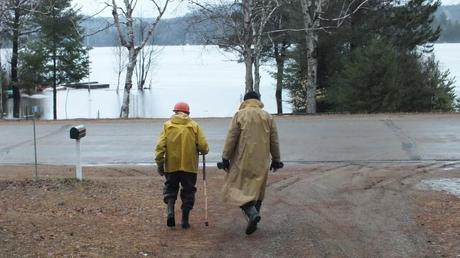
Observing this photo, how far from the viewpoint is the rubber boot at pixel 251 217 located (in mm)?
6801

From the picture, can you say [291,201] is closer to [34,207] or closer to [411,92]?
[34,207]

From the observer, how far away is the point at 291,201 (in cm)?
862

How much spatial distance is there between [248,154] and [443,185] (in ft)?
13.2

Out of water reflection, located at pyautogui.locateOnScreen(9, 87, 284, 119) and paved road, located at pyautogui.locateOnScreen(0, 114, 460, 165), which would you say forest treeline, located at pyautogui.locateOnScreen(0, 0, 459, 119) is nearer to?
paved road, located at pyautogui.locateOnScreen(0, 114, 460, 165)

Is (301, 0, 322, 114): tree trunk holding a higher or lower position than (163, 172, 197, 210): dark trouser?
higher

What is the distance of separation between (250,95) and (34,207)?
3.37 meters

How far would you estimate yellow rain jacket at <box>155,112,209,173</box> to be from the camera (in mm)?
7082

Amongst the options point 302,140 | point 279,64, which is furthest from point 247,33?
point 279,64

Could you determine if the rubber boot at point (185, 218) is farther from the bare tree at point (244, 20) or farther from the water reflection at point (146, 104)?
the water reflection at point (146, 104)

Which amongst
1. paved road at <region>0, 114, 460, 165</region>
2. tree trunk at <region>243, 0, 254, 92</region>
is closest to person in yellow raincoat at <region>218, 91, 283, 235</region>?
paved road at <region>0, 114, 460, 165</region>

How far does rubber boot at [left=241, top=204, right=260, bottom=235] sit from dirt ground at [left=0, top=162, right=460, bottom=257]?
89 mm

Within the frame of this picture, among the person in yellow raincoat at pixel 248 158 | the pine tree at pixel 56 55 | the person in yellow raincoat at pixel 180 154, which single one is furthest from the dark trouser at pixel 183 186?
the pine tree at pixel 56 55

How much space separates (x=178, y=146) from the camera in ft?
23.3

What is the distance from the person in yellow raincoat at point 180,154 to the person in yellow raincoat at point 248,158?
44 cm
